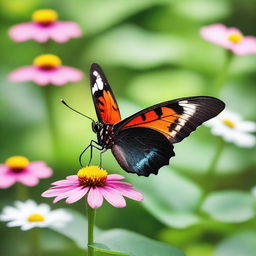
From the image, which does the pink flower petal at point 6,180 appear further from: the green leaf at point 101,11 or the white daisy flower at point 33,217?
the green leaf at point 101,11

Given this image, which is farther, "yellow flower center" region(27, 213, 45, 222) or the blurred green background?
the blurred green background

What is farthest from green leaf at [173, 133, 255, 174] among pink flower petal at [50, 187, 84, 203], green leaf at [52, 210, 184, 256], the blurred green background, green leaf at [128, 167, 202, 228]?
pink flower petal at [50, 187, 84, 203]

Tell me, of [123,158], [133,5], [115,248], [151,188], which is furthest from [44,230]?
[133,5]

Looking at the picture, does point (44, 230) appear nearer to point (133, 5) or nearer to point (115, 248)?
point (115, 248)

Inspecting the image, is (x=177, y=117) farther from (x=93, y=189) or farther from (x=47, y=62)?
(x=47, y=62)

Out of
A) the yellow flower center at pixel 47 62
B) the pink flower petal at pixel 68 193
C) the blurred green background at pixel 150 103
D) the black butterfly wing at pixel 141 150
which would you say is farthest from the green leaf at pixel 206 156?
the pink flower petal at pixel 68 193

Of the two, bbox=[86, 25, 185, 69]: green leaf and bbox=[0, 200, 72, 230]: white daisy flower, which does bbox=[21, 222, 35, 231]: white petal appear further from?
bbox=[86, 25, 185, 69]: green leaf
